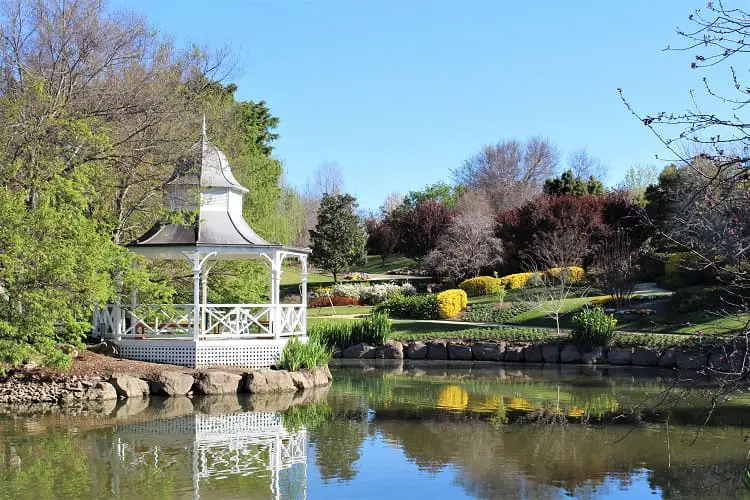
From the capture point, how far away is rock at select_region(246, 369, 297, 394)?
1698 centimetres

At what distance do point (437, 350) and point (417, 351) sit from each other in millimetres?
657

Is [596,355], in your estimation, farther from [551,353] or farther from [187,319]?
[187,319]

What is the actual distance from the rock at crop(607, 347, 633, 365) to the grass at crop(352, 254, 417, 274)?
34.4 meters

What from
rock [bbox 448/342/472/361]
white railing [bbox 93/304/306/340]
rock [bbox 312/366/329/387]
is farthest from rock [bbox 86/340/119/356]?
rock [bbox 448/342/472/361]

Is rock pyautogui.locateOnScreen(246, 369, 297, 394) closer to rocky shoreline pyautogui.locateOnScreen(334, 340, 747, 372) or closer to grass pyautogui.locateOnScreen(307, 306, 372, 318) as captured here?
rocky shoreline pyautogui.locateOnScreen(334, 340, 747, 372)

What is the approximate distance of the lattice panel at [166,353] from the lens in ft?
58.9

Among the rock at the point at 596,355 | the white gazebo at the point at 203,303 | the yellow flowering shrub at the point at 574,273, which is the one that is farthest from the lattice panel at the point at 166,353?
the yellow flowering shrub at the point at 574,273

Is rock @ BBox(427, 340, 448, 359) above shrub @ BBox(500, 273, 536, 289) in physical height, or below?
below

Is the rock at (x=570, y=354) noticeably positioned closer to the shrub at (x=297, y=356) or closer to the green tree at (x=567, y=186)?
the shrub at (x=297, y=356)

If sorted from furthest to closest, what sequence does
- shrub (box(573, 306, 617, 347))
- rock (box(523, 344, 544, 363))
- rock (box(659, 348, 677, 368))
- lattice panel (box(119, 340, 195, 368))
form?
rock (box(523, 344, 544, 363)) → shrub (box(573, 306, 617, 347)) → rock (box(659, 348, 677, 368)) → lattice panel (box(119, 340, 195, 368))

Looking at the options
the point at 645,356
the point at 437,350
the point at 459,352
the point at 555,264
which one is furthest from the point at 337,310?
the point at 645,356

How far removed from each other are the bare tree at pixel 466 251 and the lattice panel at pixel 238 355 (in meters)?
21.7

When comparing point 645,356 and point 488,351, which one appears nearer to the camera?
point 645,356

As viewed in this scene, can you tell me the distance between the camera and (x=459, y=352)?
2591cm
